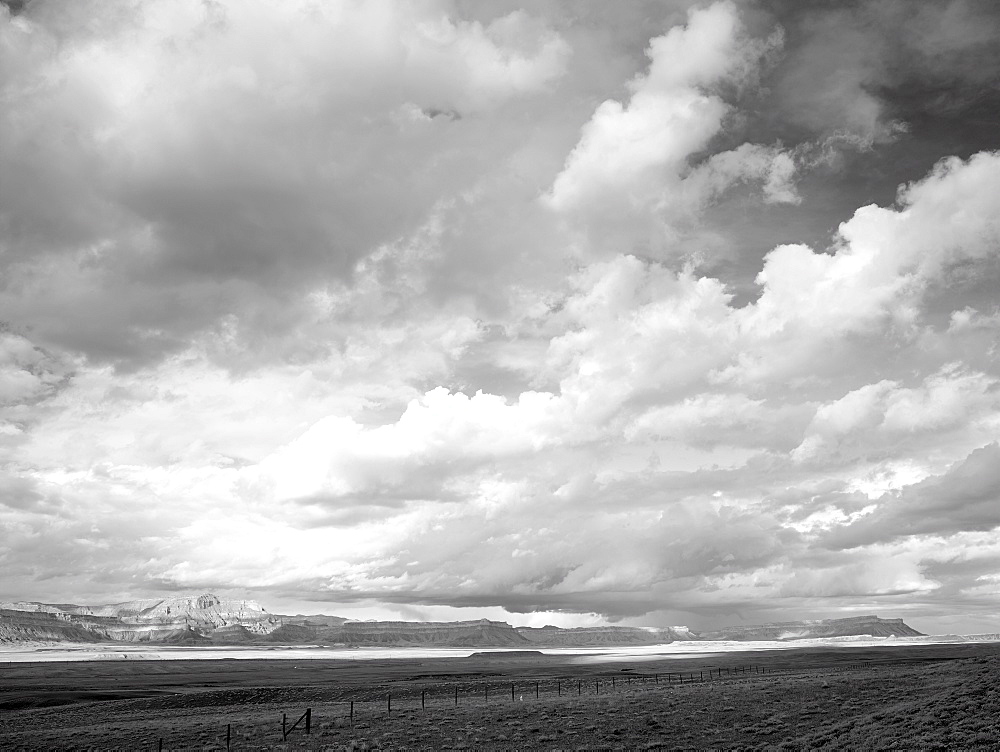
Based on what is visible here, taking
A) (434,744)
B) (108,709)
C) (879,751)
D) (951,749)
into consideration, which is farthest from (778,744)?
(108,709)

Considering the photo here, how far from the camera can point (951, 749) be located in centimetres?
3519

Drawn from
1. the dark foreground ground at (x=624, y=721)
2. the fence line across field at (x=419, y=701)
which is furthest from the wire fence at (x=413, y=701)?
the dark foreground ground at (x=624, y=721)

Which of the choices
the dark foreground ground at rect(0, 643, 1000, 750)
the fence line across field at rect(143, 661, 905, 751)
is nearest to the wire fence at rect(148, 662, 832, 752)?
the fence line across field at rect(143, 661, 905, 751)

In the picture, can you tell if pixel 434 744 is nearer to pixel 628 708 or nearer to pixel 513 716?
pixel 513 716

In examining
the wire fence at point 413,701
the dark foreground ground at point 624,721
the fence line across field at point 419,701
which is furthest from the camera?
the fence line across field at point 419,701

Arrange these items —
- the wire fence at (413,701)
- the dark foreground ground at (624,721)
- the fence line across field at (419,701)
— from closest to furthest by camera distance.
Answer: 1. the dark foreground ground at (624,721)
2. the wire fence at (413,701)
3. the fence line across field at (419,701)

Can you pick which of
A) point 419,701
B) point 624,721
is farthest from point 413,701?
point 624,721

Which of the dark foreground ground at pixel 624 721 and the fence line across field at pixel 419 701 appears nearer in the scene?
the dark foreground ground at pixel 624 721

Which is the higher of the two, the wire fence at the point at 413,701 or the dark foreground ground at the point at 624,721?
the dark foreground ground at the point at 624,721

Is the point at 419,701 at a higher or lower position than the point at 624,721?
lower

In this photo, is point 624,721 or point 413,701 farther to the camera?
point 413,701

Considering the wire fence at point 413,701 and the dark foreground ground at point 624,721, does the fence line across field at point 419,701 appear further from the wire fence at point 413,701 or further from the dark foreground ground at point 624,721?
the dark foreground ground at point 624,721

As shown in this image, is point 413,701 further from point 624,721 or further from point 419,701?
point 624,721

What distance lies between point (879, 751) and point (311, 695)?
6532 centimetres
